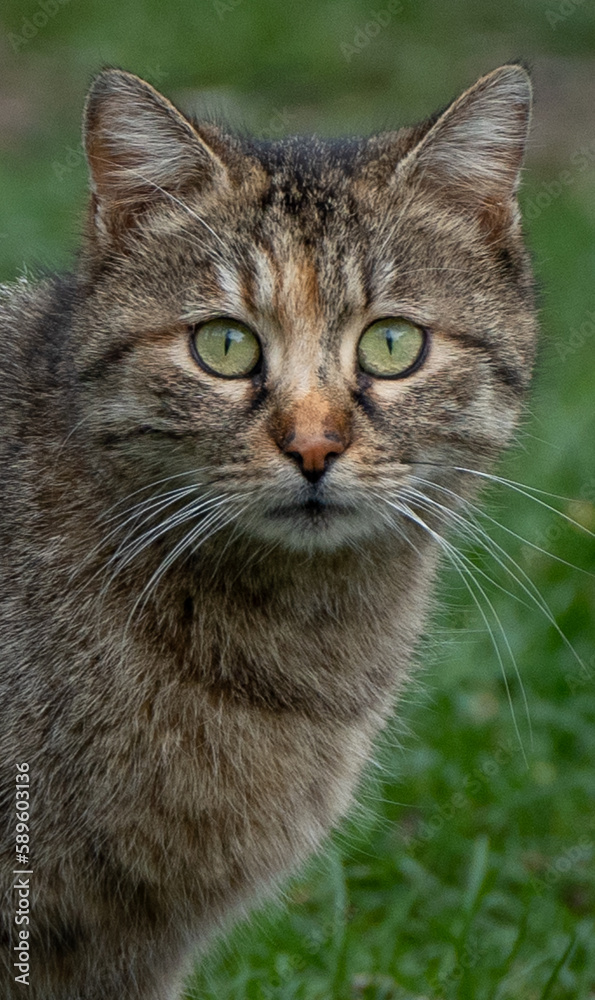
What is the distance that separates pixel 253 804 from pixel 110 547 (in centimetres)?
74

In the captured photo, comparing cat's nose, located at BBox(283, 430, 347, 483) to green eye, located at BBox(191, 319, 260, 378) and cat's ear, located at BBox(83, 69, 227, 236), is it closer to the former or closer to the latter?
green eye, located at BBox(191, 319, 260, 378)

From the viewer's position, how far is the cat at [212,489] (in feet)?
10.4

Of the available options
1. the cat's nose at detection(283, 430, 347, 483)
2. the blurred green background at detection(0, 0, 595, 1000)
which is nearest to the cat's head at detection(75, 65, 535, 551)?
the cat's nose at detection(283, 430, 347, 483)

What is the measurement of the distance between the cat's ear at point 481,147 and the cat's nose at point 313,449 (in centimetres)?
87

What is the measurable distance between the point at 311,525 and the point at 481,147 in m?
1.15

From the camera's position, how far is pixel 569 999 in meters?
3.87

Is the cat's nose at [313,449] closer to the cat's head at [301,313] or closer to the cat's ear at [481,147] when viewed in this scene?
the cat's head at [301,313]

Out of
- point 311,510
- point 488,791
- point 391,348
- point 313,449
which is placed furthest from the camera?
point 488,791

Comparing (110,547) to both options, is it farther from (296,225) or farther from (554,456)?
(554,456)

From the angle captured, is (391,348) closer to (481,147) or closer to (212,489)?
(212,489)

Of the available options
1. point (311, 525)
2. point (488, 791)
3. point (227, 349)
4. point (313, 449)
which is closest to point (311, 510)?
point (311, 525)

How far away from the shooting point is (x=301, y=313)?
124 inches

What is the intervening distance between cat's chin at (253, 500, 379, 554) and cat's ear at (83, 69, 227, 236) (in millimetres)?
878

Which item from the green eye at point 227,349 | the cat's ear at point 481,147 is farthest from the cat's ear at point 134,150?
the cat's ear at point 481,147
